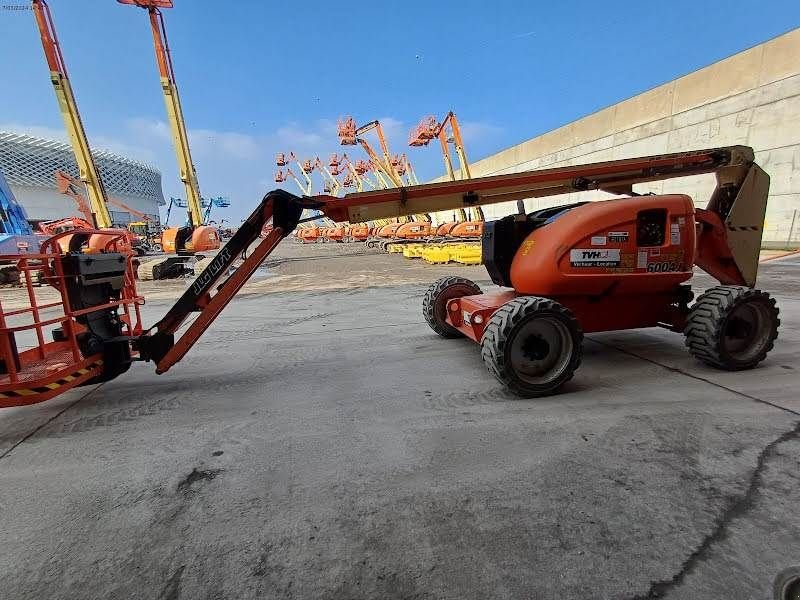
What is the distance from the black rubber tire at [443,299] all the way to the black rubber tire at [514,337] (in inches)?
72.5

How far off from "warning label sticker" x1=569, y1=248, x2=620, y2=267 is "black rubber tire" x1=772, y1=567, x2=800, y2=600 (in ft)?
8.23

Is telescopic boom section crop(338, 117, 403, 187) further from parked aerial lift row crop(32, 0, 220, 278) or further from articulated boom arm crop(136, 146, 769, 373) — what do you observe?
articulated boom arm crop(136, 146, 769, 373)

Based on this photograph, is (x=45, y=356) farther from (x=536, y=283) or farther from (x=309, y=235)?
(x=309, y=235)

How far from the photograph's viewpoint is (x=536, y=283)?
393 cm

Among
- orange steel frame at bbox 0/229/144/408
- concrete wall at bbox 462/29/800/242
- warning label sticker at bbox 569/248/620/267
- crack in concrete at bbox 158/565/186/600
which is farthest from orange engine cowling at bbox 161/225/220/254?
concrete wall at bbox 462/29/800/242

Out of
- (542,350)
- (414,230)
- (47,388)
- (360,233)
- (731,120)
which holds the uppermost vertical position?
(731,120)

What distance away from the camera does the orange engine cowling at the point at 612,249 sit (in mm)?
3752

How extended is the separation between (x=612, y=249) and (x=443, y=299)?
2.22 m

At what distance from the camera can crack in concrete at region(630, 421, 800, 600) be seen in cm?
171

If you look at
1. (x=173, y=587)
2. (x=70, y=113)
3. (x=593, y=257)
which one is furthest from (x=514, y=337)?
(x=70, y=113)

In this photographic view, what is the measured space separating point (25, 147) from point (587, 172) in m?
101

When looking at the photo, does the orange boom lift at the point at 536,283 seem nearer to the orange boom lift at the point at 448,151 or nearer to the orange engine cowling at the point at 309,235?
the orange boom lift at the point at 448,151

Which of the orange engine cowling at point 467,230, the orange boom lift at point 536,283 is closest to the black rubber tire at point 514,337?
the orange boom lift at point 536,283

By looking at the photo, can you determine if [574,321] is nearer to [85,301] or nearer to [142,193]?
[85,301]
